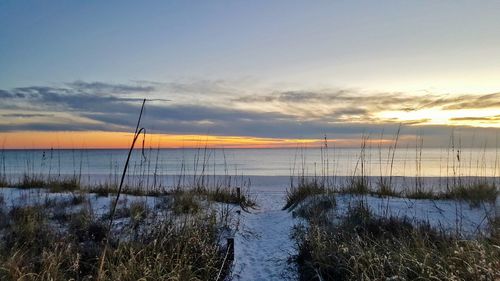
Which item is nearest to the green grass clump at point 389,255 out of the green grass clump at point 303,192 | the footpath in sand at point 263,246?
the footpath in sand at point 263,246

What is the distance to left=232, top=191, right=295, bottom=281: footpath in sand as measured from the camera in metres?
5.35

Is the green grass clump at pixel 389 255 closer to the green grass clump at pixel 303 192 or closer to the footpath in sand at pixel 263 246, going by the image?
the footpath in sand at pixel 263 246

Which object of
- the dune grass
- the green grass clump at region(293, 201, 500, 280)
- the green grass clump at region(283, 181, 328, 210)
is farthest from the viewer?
the green grass clump at region(283, 181, 328, 210)

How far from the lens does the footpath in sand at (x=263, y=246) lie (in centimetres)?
535

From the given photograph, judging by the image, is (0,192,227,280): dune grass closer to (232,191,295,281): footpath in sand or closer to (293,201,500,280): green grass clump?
(232,191,295,281): footpath in sand

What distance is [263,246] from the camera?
6.64 metres

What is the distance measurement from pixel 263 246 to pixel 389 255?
2739mm

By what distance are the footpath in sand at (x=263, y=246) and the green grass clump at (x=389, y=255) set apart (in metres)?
0.29

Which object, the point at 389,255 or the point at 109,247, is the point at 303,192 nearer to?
the point at 389,255

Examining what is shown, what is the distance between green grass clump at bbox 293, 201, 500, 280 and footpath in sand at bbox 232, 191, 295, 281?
0.95 feet

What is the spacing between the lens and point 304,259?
5.47 meters

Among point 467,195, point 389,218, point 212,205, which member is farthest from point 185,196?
point 467,195

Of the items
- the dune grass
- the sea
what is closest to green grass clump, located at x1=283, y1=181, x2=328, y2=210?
the sea

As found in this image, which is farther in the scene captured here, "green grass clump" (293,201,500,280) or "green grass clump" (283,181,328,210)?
"green grass clump" (283,181,328,210)
